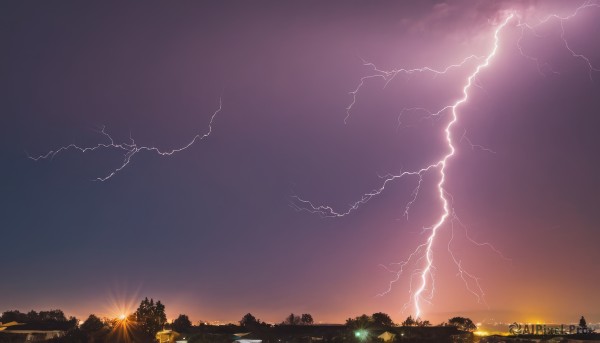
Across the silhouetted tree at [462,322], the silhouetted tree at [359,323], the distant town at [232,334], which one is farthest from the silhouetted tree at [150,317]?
the silhouetted tree at [462,322]

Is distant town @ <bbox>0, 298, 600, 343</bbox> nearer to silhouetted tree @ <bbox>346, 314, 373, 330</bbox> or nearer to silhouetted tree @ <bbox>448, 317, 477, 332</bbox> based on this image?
silhouetted tree @ <bbox>346, 314, 373, 330</bbox>

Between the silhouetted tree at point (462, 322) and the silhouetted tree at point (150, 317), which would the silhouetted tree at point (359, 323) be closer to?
the silhouetted tree at point (150, 317)

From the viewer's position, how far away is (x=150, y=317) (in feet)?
151

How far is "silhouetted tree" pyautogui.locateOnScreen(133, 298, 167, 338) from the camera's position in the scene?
45266 mm

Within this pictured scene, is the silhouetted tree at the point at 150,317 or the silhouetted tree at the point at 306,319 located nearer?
the silhouetted tree at the point at 150,317

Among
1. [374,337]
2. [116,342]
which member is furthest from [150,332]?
[374,337]

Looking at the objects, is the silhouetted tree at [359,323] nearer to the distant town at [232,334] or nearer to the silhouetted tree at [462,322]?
the distant town at [232,334]

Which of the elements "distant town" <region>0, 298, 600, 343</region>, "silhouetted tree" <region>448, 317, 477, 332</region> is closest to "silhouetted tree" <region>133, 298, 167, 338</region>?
"distant town" <region>0, 298, 600, 343</region>

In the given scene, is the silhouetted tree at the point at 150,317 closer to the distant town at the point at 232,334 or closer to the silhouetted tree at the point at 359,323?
the distant town at the point at 232,334

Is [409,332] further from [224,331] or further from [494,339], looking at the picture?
[224,331]

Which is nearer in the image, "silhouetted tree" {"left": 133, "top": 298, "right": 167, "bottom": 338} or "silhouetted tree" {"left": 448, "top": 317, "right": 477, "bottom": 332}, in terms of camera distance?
"silhouetted tree" {"left": 133, "top": 298, "right": 167, "bottom": 338}

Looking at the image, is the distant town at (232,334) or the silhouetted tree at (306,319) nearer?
the distant town at (232,334)

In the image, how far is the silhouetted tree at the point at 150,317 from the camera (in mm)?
45266

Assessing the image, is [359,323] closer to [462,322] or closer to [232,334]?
[232,334]
